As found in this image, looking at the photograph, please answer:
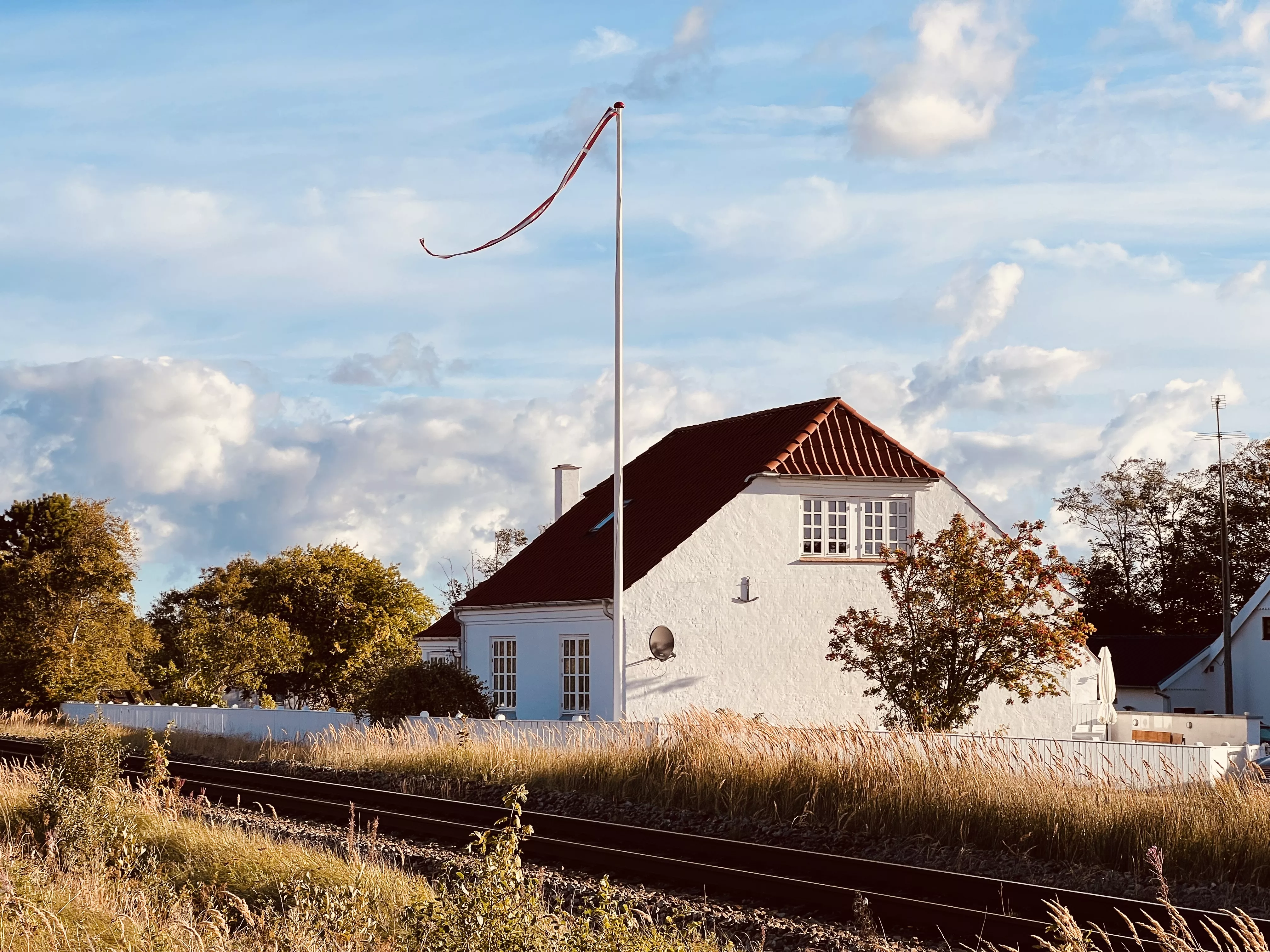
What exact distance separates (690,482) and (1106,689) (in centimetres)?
1023

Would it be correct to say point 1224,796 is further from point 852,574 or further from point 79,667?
point 79,667

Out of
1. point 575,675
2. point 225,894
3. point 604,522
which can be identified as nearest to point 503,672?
point 575,675

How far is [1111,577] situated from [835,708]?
40699 millimetres

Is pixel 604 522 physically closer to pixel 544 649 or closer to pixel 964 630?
pixel 544 649

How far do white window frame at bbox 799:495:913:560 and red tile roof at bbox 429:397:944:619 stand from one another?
714mm

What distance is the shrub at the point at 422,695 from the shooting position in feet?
96.8

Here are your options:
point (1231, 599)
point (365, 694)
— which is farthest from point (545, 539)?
point (1231, 599)

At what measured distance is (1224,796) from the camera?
43.9 feet

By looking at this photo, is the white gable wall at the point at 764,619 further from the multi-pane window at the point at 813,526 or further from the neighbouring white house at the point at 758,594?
the multi-pane window at the point at 813,526

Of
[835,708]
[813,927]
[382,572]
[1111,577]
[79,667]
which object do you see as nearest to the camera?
[813,927]

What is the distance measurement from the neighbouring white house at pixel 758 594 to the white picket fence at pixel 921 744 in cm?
373

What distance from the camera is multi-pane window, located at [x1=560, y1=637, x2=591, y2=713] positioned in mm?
29875

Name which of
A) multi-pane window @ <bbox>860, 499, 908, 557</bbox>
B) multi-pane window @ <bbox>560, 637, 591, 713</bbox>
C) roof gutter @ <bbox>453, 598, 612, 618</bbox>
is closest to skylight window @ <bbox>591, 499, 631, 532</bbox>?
roof gutter @ <bbox>453, 598, 612, 618</bbox>

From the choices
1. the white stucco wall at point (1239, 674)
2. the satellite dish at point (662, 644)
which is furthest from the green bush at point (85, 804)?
the white stucco wall at point (1239, 674)
